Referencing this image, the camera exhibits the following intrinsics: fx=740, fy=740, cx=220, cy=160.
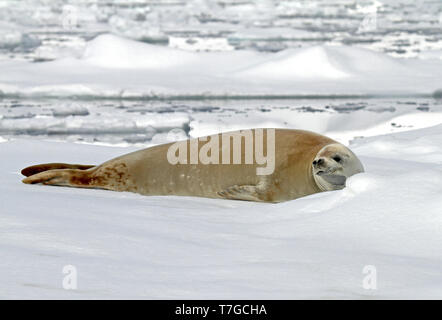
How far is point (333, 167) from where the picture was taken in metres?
2.99

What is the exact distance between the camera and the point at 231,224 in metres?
2.39

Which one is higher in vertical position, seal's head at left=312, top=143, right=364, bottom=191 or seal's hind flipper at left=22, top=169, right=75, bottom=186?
seal's hind flipper at left=22, top=169, right=75, bottom=186

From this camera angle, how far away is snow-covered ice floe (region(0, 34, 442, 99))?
8.88 metres

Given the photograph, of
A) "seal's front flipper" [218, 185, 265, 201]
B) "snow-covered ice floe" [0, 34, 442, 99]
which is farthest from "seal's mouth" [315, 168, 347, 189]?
"snow-covered ice floe" [0, 34, 442, 99]

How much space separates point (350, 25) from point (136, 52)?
19.2 feet

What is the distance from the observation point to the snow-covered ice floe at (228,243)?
1572 millimetres

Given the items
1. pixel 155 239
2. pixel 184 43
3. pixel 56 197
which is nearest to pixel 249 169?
pixel 56 197

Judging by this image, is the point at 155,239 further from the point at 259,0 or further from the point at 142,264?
the point at 259,0

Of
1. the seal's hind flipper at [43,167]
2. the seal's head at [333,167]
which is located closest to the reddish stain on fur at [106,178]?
Answer: the seal's hind flipper at [43,167]

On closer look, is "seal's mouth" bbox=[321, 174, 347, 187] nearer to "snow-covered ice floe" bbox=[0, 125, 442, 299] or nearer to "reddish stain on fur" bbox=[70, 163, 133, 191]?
"snow-covered ice floe" bbox=[0, 125, 442, 299]

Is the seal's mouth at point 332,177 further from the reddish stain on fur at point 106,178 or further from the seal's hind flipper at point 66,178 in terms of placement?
the seal's hind flipper at point 66,178

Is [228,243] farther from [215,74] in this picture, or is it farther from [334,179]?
[215,74]

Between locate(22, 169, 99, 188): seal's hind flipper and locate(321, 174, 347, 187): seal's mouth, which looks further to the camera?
locate(22, 169, 99, 188): seal's hind flipper

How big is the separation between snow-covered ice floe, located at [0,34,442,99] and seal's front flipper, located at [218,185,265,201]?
5.66 m
